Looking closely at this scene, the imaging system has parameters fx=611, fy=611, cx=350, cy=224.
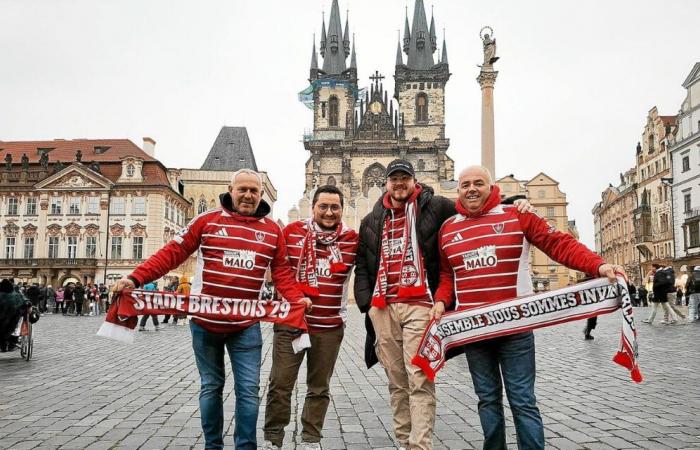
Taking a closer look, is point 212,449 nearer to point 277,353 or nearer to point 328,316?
point 277,353

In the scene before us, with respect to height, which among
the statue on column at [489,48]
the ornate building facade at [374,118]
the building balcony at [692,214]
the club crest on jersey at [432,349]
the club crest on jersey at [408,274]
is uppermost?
the ornate building facade at [374,118]

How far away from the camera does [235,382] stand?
4074 mm

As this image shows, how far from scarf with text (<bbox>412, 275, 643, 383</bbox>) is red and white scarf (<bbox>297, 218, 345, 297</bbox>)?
0.91 m

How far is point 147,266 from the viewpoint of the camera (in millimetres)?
4070

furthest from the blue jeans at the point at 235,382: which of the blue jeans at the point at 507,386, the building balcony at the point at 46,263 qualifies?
the building balcony at the point at 46,263

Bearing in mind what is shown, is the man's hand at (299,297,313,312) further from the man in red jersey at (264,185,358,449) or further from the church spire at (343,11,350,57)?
the church spire at (343,11,350,57)

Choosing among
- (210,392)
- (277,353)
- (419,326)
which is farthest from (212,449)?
(419,326)

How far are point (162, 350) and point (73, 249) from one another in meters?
38.6

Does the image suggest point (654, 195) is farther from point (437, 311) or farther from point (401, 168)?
point (437, 311)

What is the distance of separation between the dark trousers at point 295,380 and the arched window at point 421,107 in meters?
68.8

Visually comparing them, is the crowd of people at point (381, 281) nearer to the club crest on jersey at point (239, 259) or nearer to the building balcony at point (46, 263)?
the club crest on jersey at point (239, 259)

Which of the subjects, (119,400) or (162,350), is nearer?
(119,400)

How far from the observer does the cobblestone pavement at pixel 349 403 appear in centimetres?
476

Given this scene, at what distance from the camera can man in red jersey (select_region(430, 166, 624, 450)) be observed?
363 centimetres
